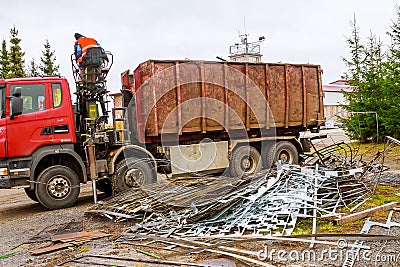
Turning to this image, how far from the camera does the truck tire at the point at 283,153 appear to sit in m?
12.0

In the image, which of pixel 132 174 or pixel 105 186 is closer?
pixel 132 174

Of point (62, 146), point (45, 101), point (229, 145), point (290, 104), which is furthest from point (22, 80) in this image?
point (290, 104)

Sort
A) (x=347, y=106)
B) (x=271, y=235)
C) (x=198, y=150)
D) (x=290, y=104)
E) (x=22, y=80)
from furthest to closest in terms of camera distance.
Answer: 1. (x=347, y=106)
2. (x=290, y=104)
3. (x=198, y=150)
4. (x=22, y=80)
5. (x=271, y=235)

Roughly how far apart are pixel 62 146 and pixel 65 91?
117cm

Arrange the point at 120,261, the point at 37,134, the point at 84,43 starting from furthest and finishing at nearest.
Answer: the point at 84,43 → the point at 37,134 → the point at 120,261

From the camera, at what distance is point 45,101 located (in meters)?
8.84

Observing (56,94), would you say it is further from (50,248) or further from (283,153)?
(283,153)

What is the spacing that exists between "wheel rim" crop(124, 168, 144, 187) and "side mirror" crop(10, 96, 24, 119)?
263 cm

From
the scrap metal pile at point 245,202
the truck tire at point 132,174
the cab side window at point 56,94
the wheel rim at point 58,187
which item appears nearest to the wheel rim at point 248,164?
the truck tire at point 132,174

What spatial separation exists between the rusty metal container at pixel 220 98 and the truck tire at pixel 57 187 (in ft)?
6.25

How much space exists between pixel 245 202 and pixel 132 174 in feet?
12.0

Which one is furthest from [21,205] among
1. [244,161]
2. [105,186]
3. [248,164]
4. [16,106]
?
[248,164]

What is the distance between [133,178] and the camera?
9578 mm

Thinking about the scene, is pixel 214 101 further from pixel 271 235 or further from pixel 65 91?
pixel 271 235
